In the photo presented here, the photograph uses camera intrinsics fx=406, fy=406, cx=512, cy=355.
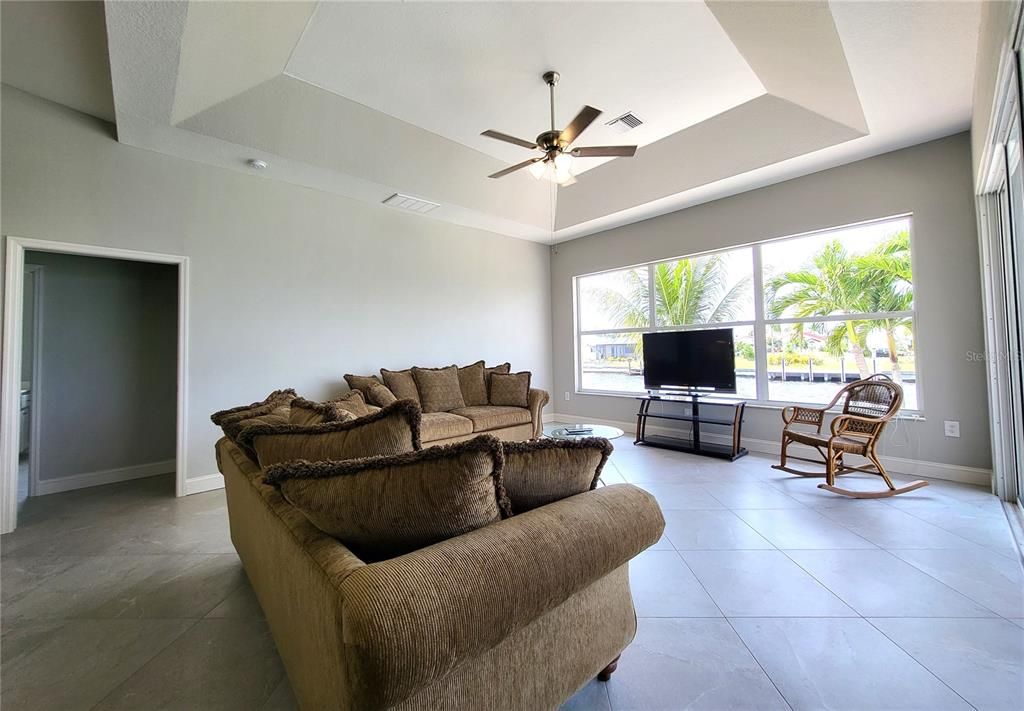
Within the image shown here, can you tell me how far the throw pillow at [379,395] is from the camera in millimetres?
3831

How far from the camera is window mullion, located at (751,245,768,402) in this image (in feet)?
14.0

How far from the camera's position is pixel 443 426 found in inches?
152

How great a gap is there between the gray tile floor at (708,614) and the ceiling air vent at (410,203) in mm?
3240

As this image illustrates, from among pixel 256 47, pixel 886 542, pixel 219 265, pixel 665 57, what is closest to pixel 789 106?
pixel 665 57

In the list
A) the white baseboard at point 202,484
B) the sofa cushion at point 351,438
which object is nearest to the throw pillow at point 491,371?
the white baseboard at point 202,484

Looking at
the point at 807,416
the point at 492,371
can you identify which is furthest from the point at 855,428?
the point at 492,371

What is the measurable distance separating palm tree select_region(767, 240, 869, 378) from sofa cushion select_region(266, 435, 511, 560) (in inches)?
166

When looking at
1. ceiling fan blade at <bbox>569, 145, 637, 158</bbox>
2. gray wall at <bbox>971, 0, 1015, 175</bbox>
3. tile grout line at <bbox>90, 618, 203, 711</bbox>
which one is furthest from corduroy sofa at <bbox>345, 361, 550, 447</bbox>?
gray wall at <bbox>971, 0, 1015, 175</bbox>

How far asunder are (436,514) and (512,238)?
5.31 m

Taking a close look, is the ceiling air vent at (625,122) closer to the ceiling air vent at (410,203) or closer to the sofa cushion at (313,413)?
the ceiling air vent at (410,203)

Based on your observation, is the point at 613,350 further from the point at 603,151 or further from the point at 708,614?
the point at 708,614

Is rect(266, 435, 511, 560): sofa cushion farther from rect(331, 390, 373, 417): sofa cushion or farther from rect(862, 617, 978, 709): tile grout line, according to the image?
rect(862, 617, 978, 709): tile grout line

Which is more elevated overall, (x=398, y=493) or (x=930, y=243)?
(x=930, y=243)

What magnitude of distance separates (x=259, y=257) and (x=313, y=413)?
287 cm
